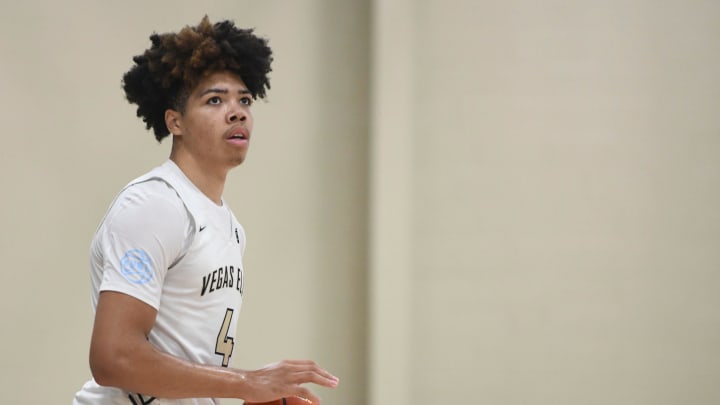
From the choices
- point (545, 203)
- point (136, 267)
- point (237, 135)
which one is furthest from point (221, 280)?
point (545, 203)

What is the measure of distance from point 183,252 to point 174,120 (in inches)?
17.9

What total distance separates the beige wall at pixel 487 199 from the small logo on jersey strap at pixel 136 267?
1999 millimetres

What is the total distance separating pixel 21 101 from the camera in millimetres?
3436

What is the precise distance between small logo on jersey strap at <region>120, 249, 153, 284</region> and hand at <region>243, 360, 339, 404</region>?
1.05ft

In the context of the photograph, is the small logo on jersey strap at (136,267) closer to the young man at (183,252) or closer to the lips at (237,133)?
the young man at (183,252)

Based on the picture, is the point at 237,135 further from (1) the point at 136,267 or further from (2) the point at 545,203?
(2) the point at 545,203

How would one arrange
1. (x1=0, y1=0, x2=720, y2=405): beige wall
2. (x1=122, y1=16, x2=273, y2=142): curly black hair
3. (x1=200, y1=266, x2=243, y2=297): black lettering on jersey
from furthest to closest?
(x1=0, y1=0, x2=720, y2=405): beige wall
(x1=122, y1=16, x2=273, y2=142): curly black hair
(x1=200, y1=266, x2=243, y2=297): black lettering on jersey

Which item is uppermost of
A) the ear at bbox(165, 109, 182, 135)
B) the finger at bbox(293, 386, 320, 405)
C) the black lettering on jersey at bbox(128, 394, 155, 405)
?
the ear at bbox(165, 109, 182, 135)

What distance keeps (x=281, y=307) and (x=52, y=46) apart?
156 centimetres

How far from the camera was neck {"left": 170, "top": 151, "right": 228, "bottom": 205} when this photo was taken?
2.12m

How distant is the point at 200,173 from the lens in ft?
6.99

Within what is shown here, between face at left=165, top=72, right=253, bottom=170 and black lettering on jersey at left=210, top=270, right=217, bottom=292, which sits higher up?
face at left=165, top=72, right=253, bottom=170

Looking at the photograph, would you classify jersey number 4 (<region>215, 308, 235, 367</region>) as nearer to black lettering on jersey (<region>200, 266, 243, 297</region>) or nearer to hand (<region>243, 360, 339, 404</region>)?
black lettering on jersey (<region>200, 266, 243, 297</region>)

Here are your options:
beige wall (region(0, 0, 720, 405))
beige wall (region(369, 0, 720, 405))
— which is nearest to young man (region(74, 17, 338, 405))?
beige wall (region(0, 0, 720, 405))
